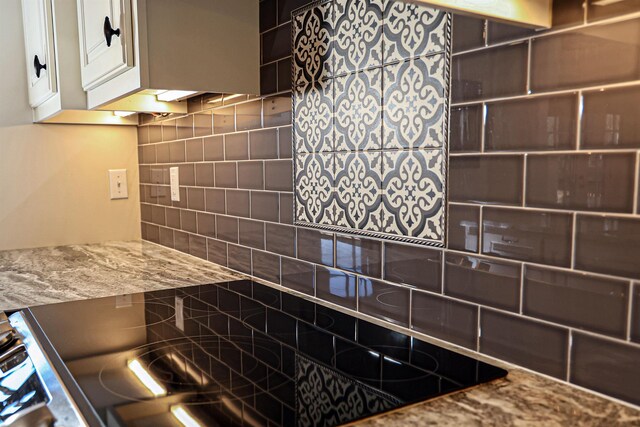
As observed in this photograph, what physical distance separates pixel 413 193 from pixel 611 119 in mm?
376

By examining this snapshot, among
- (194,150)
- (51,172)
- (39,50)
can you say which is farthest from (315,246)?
(51,172)

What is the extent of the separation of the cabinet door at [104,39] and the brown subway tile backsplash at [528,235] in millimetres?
864

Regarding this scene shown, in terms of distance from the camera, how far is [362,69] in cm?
110

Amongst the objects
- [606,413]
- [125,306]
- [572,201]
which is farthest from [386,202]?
[125,306]

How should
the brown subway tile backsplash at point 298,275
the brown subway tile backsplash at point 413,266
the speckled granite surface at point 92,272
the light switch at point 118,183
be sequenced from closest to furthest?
1. the brown subway tile backsplash at point 413,266
2. the brown subway tile backsplash at point 298,275
3. the speckled granite surface at point 92,272
4. the light switch at point 118,183

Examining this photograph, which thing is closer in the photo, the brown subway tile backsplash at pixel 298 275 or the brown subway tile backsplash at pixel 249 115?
the brown subway tile backsplash at pixel 298 275

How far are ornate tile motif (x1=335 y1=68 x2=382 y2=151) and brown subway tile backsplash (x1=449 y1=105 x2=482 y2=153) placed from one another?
0.19m

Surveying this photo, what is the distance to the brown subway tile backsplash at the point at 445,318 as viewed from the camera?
0.91 m

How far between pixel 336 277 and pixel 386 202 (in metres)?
0.25

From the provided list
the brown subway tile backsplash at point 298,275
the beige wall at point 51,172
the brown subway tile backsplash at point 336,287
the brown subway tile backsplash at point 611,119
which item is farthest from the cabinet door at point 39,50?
the brown subway tile backsplash at point 611,119

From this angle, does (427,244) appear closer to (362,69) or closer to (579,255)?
(579,255)

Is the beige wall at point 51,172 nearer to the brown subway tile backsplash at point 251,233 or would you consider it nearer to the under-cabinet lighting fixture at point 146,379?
the brown subway tile backsplash at point 251,233

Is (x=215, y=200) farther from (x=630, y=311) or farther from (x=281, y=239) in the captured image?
(x=630, y=311)

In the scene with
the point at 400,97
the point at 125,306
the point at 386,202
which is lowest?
the point at 125,306
